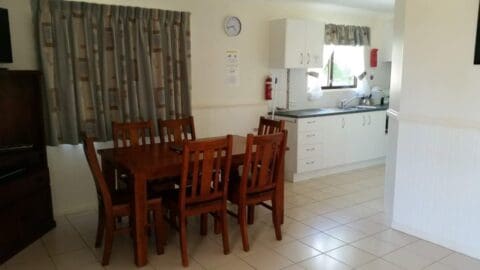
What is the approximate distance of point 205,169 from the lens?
9.23ft

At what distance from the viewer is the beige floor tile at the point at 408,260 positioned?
2.84 m

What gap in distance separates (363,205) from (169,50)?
2.60 meters

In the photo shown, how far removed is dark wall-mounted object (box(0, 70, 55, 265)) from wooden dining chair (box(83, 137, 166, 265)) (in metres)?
0.61

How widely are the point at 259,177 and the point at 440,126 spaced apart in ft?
4.80

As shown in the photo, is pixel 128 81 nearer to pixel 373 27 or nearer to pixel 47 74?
pixel 47 74

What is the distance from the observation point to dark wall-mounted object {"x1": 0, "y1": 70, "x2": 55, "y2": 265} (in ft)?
9.67

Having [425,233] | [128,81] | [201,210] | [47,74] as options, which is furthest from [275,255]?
[47,74]

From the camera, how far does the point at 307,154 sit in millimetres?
4984

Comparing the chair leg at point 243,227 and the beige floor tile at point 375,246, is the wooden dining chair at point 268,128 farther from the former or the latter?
the beige floor tile at point 375,246

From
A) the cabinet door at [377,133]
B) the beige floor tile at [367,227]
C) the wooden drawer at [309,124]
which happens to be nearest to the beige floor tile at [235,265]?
the beige floor tile at [367,227]

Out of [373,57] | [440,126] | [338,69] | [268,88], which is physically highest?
[373,57]

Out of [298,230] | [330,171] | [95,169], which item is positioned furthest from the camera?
[330,171]

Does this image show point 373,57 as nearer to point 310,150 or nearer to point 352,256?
point 310,150

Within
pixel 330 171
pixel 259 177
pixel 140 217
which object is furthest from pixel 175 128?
pixel 330 171
